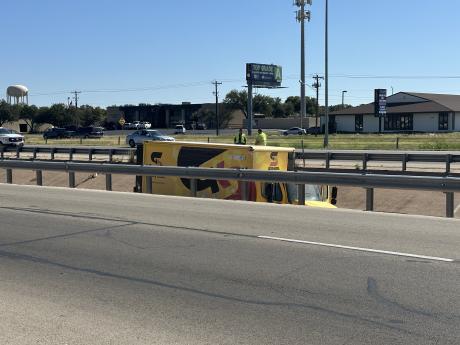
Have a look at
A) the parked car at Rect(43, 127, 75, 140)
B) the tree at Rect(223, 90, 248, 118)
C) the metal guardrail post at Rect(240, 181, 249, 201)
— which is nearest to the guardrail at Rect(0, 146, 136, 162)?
the metal guardrail post at Rect(240, 181, 249, 201)

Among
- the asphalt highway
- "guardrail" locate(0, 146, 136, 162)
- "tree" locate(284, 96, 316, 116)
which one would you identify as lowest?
the asphalt highway

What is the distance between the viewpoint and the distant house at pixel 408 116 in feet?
262

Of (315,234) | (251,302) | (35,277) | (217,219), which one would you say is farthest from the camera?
(217,219)

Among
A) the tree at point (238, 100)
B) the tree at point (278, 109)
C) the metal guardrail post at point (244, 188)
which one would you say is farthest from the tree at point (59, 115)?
the metal guardrail post at point (244, 188)

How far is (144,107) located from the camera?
140500 millimetres

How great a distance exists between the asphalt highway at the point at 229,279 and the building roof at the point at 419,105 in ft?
241

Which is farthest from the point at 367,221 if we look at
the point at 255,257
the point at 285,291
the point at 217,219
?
the point at 285,291

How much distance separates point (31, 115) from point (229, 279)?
414ft

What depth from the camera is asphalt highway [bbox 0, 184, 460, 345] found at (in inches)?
207

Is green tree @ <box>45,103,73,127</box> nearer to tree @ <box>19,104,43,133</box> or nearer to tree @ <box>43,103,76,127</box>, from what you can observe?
tree @ <box>43,103,76,127</box>

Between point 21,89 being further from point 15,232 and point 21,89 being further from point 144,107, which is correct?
point 15,232

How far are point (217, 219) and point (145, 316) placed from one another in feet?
18.5

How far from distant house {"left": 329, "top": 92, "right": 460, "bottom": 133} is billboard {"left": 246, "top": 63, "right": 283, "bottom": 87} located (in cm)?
1186

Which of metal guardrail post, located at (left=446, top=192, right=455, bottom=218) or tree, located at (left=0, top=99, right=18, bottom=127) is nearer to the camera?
metal guardrail post, located at (left=446, top=192, right=455, bottom=218)
